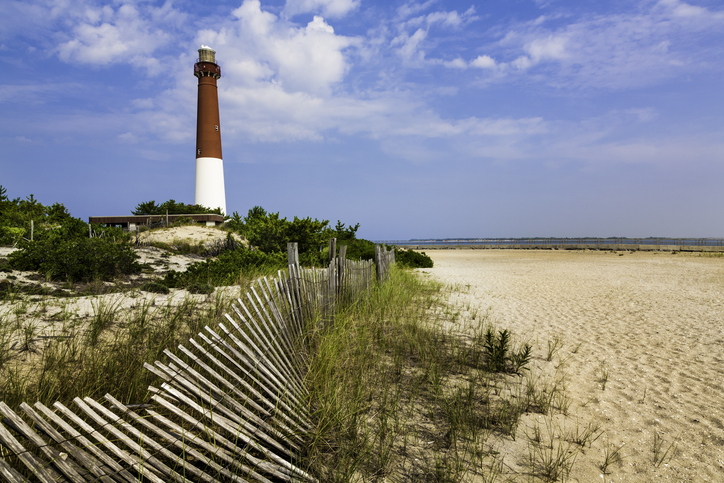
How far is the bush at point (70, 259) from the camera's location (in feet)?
25.7

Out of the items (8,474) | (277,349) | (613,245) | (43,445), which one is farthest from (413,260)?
(613,245)

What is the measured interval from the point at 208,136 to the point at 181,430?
1177 inches

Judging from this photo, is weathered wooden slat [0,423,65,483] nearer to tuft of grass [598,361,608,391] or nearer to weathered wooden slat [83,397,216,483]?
weathered wooden slat [83,397,216,483]

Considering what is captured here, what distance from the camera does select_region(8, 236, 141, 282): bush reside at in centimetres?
783

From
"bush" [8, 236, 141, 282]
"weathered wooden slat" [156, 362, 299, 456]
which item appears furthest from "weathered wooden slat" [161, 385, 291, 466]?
"bush" [8, 236, 141, 282]

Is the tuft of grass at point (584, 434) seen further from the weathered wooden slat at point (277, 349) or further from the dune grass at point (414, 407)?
the weathered wooden slat at point (277, 349)

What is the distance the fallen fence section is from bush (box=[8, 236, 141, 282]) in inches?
240

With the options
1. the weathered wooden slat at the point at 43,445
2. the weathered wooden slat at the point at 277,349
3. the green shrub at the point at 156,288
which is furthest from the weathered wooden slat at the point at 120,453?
the green shrub at the point at 156,288

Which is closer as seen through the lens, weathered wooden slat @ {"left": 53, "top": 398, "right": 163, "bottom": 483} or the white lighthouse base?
weathered wooden slat @ {"left": 53, "top": 398, "right": 163, "bottom": 483}

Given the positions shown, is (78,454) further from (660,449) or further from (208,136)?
(208,136)

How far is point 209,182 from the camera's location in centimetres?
2952

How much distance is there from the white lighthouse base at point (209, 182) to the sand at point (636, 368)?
950 inches

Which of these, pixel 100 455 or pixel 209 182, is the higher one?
pixel 209 182

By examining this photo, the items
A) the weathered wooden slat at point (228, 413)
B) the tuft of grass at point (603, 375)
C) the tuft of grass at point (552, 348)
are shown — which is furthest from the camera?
the tuft of grass at point (552, 348)
